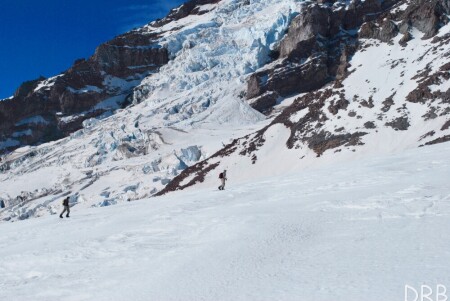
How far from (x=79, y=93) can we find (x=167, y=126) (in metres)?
71.0

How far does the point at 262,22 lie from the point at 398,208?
150694mm

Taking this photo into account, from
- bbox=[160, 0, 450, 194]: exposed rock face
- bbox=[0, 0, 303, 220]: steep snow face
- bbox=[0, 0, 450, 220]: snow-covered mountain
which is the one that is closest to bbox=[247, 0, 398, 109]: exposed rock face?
bbox=[0, 0, 450, 220]: snow-covered mountain

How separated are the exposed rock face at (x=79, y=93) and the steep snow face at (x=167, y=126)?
9335 millimetres

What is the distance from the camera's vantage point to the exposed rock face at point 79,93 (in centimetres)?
17162

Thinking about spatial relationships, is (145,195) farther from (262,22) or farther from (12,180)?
(262,22)

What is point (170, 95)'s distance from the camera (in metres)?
147

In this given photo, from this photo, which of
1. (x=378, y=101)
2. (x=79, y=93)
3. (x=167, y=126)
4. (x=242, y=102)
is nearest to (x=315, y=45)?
(x=242, y=102)

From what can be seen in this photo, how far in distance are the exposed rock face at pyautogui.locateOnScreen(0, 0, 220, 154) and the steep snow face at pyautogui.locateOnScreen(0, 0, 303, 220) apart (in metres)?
9.34

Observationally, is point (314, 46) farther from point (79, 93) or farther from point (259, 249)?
point (259, 249)

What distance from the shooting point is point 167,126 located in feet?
392

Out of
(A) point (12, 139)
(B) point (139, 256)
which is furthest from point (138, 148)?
(B) point (139, 256)

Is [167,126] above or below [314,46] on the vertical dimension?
below

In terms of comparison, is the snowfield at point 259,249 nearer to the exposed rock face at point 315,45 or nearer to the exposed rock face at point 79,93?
the exposed rock face at point 315,45

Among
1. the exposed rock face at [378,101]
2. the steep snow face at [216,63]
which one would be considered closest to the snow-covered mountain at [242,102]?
the exposed rock face at [378,101]
